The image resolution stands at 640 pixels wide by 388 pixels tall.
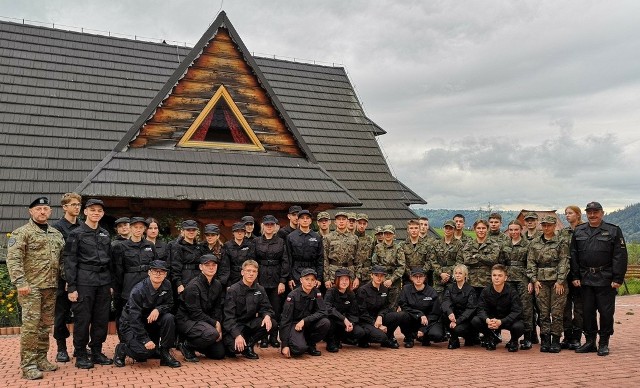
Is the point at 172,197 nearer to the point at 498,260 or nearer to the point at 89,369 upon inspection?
the point at 89,369

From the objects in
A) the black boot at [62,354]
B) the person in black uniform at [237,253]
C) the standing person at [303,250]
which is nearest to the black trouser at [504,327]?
the standing person at [303,250]

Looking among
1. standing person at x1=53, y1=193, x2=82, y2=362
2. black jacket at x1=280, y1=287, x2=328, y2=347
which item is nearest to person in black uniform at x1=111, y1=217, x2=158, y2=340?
standing person at x1=53, y1=193, x2=82, y2=362

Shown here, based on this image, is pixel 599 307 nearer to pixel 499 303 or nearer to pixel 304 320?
pixel 499 303

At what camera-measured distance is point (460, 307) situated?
303 inches

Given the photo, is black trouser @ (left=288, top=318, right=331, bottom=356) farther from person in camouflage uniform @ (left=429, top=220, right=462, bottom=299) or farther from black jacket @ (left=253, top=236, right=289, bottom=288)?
person in camouflage uniform @ (left=429, top=220, right=462, bottom=299)

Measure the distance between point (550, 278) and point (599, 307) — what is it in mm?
679

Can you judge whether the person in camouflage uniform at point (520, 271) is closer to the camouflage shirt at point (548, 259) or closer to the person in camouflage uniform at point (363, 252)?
the camouflage shirt at point (548, 259)

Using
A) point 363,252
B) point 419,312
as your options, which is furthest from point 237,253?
point 419,312

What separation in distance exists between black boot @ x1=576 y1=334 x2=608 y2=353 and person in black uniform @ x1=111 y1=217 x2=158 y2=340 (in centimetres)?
572

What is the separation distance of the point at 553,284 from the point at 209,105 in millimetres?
7020

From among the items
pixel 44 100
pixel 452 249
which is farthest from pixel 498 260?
pixel 44 100

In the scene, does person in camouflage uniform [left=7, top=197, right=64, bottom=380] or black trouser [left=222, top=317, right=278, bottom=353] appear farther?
black trouser [left=222, top=317, right=278, bottom=353]

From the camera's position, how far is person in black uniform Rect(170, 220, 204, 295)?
22.7 ft

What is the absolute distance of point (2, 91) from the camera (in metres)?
12.0
